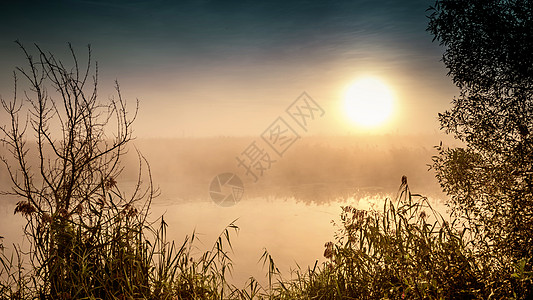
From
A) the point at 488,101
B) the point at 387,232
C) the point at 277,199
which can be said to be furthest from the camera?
the point at 277,199

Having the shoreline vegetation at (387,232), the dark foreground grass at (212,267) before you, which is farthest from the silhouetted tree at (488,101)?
the dark foreground grass at (212,267)

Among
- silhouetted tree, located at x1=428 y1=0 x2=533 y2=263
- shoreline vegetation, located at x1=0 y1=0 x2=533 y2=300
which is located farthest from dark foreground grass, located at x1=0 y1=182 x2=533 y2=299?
silhouetted tree, located at x1=428 y1=0 x2=533 y2=263

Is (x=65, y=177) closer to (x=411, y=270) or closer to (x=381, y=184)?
(x=411, y=270)

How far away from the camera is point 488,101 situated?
308 inches

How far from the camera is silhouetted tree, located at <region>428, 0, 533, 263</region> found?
23.2 ft

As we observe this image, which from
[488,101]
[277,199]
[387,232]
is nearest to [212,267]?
[387,232]

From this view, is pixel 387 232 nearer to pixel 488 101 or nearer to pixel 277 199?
pixel 488 101

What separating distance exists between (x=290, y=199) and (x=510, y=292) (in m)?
27.3

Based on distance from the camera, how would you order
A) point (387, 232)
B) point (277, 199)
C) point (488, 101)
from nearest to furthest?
point (387, 232) → point (488, 101) → point (277, 199)

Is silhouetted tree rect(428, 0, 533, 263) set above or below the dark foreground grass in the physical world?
above

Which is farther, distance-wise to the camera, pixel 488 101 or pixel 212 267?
pixel 488 101

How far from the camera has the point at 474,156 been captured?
795 centimetres

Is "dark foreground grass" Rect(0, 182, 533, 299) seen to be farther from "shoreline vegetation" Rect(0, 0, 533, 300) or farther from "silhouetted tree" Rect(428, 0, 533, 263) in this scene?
"silhouetted tree" Rect(428, 0, 533, 263)

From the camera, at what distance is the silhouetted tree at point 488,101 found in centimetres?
706
